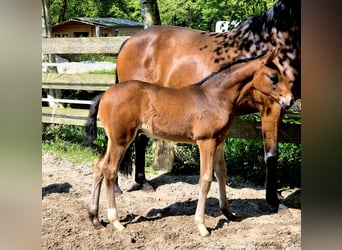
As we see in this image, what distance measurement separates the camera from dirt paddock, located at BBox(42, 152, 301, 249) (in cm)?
295

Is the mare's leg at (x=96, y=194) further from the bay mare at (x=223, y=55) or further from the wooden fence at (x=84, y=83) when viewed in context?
the wooden fence at (x=84, y=83)

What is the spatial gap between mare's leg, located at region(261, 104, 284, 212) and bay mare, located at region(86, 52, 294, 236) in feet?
0.86

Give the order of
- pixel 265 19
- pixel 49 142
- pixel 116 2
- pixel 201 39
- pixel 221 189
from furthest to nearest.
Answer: pixel 49 142 → pixel 116 2 → pixel 201 39 → pixel 265 19 → pixel 221 189

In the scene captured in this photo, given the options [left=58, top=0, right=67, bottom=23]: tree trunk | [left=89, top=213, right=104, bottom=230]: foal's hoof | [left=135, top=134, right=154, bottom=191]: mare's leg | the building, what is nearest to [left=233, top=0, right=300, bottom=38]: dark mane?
[left=135, top=134, right=154, bottom=191]: mare's leg

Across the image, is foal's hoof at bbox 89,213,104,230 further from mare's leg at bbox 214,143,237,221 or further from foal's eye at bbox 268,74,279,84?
Answer: foal's eye at bbox 268,74,279,84

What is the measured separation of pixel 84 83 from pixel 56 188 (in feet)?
4.78

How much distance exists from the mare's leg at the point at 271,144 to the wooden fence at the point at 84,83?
614 millimetres

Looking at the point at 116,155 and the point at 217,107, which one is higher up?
the point at 217,107

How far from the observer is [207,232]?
2.99 meters

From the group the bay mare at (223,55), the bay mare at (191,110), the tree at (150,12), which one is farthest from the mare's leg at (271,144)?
the tree at (150,12)

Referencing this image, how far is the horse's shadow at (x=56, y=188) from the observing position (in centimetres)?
392
